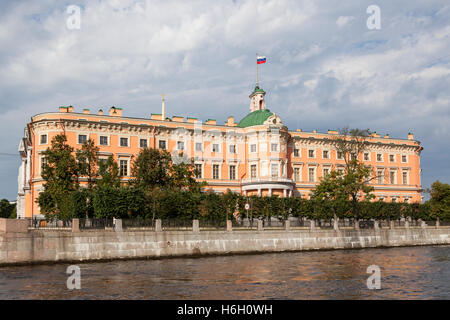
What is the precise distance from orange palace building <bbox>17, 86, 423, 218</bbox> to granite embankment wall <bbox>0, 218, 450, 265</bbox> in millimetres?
13102

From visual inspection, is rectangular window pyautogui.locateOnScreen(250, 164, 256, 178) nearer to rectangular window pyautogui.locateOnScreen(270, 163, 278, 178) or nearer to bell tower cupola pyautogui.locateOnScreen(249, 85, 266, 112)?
rectangular window pyautogui.locateOnScreen(270, 163, 278, 178)

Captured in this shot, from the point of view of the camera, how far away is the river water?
2038 centimetres

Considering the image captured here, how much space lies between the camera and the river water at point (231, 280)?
2038 cm

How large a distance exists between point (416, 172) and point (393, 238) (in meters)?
37.2

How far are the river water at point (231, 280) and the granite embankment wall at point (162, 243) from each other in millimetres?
1409

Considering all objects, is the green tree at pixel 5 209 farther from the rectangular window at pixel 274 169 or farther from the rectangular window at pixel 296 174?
the rectangular window at pixel 274 169

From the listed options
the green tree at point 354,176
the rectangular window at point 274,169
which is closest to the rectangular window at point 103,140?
the rectangular window at point 274,169

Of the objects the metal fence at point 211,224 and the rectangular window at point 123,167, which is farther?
the rectangular window at point 123,167

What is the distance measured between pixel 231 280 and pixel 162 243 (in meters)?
14.0

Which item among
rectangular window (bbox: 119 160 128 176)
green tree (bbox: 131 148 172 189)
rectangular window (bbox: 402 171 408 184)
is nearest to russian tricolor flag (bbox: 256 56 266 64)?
green tree (bbox: 131 148 172 189)

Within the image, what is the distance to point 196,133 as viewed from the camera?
69.6 m

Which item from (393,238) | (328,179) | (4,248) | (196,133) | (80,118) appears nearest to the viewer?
(4,248)
